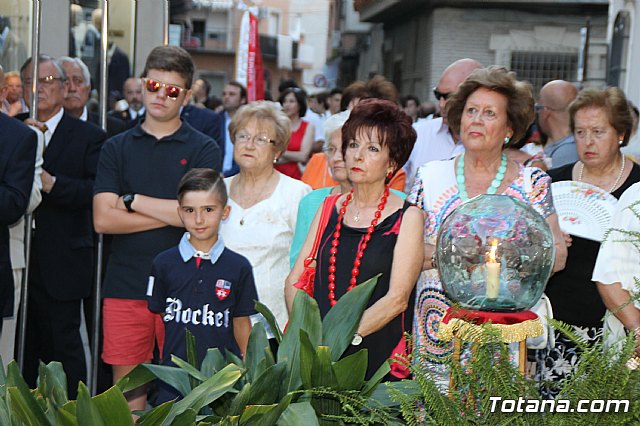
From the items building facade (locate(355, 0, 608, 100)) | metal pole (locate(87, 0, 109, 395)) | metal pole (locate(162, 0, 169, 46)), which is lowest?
metal pole (locate(87, 0, 109, 395))

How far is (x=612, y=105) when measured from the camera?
511 centimetres

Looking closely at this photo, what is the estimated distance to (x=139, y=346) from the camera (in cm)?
502

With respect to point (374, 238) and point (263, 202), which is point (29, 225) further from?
point (374, 238)

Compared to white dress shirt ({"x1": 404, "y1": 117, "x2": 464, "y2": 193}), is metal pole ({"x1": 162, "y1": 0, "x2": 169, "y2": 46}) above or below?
above

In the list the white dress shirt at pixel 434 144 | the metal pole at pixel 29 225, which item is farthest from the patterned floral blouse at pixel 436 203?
the metal pole at pixel 29 225

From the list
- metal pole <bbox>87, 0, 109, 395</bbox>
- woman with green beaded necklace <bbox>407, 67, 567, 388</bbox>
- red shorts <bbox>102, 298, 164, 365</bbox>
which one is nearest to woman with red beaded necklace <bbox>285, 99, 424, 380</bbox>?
woman with green beaded necklace <bbox>407, 67, 567, 388</bbox>

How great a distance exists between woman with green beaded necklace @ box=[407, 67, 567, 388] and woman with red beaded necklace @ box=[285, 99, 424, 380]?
13 centimetres

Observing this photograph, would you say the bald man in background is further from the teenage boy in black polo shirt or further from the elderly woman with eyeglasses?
the teenage boy in black polo shirt

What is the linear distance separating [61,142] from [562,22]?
22.1m

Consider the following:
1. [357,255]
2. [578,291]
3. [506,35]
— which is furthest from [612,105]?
[506,35]

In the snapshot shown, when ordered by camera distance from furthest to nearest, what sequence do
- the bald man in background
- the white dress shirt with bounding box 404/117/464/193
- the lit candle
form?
the bald man in background, the white dress shirt with bounding box 404/117/464/193, the lit candle

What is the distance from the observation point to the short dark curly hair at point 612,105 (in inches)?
200

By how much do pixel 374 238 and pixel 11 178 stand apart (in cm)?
198

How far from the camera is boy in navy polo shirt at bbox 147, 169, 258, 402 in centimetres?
454
